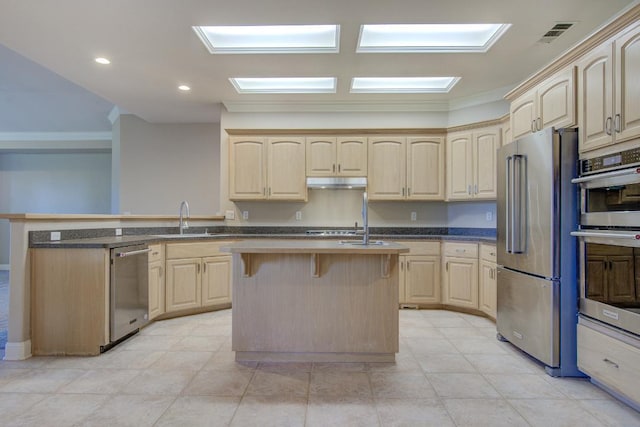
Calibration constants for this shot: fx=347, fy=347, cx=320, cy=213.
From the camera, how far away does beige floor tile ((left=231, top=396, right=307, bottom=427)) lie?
1.90m

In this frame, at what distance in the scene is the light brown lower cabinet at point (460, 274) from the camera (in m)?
4.01

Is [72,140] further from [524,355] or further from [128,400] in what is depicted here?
[524,355]

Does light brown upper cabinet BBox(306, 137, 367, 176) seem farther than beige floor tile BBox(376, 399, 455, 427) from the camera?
Yes

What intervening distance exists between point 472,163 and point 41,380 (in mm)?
4526

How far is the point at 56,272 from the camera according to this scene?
9.23 feet

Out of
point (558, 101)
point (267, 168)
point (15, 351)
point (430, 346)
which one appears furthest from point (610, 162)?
point (15, 351)

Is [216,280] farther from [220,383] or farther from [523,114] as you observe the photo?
[523,114]

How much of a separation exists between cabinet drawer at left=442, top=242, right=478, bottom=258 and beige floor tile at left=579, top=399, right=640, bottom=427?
78.6 inches

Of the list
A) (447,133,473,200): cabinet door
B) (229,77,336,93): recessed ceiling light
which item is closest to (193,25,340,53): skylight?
(229,77,336,93): recessed ceiling light

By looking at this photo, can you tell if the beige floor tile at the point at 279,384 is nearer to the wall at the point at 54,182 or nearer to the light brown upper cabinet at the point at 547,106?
the light brown upper cabinet at the point at 547,106

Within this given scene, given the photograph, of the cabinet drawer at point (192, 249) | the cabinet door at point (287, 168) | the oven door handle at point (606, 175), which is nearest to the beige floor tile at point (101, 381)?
the cabinet drawer at point (192, 249)

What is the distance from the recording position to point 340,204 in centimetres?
491

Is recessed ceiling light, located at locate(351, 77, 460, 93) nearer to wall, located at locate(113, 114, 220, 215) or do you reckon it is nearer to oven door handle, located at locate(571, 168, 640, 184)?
oven door handle, located at locate(571, 168, 640, 184)

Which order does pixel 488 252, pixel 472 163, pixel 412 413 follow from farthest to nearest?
1. pixel 472 163
2. pixel 488 252
3. pixel 412 413
